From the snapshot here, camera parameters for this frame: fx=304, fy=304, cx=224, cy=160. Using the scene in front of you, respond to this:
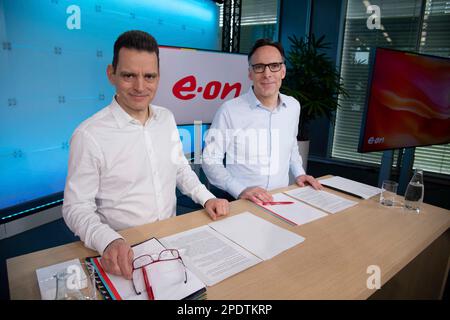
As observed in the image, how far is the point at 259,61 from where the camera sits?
1.92 meters

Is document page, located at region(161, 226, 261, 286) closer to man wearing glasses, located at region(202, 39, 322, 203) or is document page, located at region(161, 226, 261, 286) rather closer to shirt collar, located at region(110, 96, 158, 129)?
shirt collar, located at region(110, 96, 158, 129)

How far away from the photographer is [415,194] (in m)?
1.45

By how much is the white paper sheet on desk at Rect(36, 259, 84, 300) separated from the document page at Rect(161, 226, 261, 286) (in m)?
0.30

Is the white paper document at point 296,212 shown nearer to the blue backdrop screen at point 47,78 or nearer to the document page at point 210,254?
the document page at point 210,254

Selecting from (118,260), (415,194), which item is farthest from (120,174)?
(415,194)

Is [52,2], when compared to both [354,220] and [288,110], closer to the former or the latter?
[288,110]

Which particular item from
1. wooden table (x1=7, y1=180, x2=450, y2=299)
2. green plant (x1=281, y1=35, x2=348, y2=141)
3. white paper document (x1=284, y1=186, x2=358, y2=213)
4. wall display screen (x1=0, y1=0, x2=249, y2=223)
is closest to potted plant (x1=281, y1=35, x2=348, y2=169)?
green plant (x1=281, y1=35, x2=348, y2=141)

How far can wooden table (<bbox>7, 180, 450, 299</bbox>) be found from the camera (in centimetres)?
85

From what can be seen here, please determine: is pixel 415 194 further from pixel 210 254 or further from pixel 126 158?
pixel 126 158

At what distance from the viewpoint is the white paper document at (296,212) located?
1.30 metres

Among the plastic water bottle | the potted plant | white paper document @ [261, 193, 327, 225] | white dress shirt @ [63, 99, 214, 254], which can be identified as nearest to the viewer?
white dress shirt @ [63, 99, 214, 254]

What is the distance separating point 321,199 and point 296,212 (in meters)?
0.25

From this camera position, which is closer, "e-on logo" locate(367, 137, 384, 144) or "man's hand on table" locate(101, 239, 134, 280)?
"man's hand on table" locate(101, 239, 134, 280)
